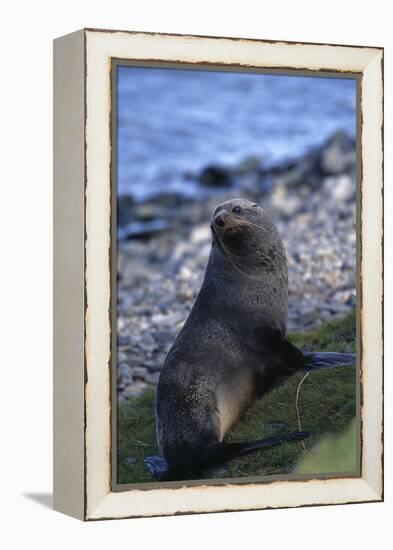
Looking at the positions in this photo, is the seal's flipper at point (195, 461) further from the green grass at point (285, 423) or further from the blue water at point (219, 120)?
the blue water at point (219, 120)

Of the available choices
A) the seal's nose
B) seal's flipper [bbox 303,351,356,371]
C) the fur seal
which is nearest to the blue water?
the seal's nose

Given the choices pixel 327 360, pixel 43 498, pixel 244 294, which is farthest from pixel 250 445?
pixel 43 498

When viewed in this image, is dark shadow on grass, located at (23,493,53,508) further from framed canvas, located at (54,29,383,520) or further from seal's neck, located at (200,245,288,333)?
seal's neck, located at (200,245,288,333)

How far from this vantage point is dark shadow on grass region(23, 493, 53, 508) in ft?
31.1

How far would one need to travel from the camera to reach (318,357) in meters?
9.70

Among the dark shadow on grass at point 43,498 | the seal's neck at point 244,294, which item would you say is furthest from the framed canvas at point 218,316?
the dark shadow on grass at point 43,498

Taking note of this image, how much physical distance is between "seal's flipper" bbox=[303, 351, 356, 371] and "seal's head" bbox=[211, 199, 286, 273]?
72 centimetres

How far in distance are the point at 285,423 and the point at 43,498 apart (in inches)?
74.3

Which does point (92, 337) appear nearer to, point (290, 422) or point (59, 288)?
point (59, 288)

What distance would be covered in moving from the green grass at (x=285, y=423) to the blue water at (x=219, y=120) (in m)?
1.87

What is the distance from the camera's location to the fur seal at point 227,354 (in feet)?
29.8

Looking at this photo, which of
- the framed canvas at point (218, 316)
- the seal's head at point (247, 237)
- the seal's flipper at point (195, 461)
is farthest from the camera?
the seal's head at point (247, 237)

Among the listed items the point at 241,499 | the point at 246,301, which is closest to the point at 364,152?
the point at 246,301

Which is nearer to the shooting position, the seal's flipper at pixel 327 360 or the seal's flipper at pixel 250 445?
the seal's flipper at pixel 250 445
